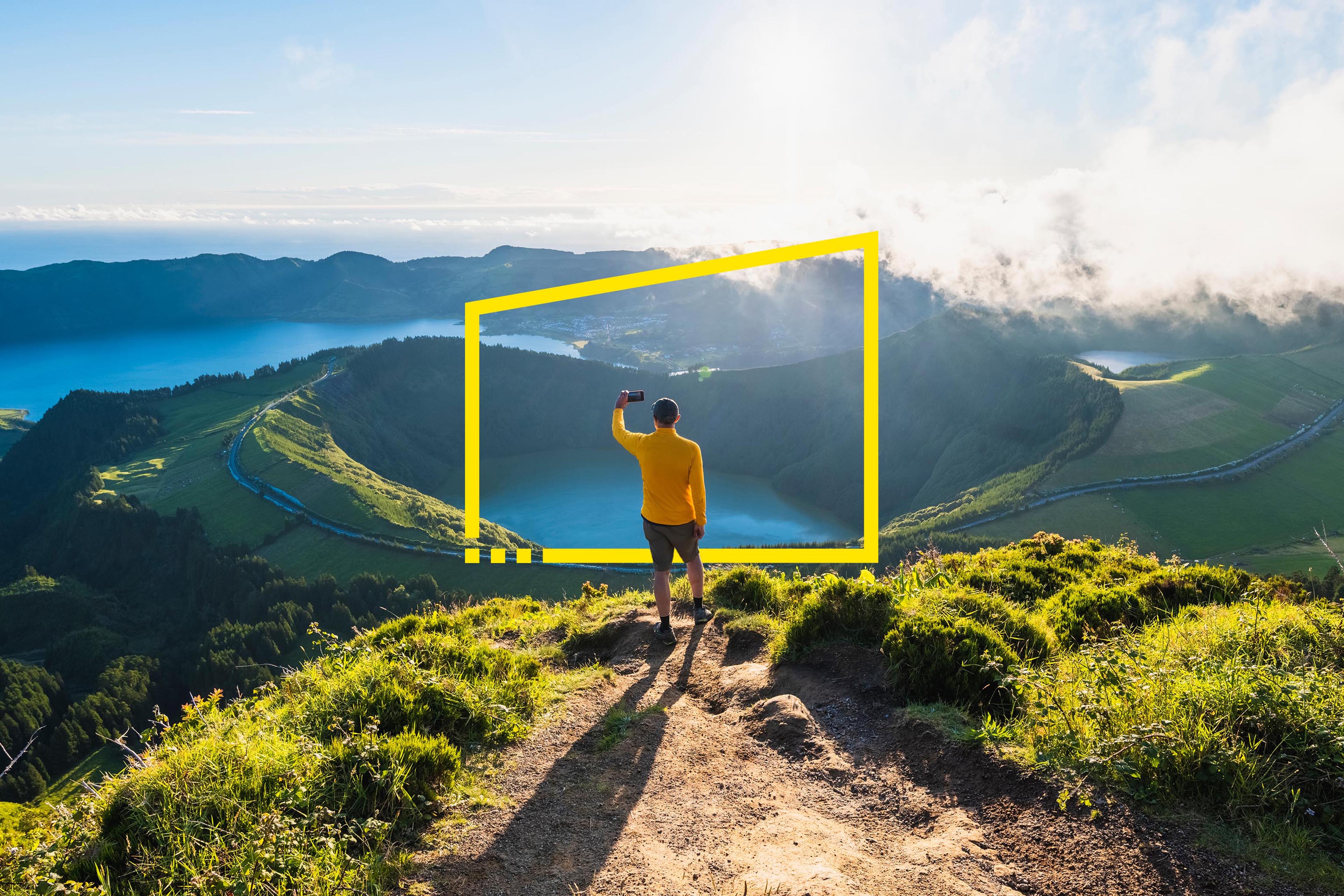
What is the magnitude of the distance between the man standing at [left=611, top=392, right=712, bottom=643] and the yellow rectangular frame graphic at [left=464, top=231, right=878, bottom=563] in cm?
48

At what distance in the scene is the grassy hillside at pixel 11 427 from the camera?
15225 cm

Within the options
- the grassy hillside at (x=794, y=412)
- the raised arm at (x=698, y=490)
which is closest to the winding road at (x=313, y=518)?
the grassy hillside at (x=794, y=412)

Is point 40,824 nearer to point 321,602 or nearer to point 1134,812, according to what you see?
point 1134,812

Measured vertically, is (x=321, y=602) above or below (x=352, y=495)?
below

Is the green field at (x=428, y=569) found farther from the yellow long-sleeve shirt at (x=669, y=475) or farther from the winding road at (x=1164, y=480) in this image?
the winding road at (x=1164, y=480)

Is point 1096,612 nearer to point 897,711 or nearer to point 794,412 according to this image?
point 897,711

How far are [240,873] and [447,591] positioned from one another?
5831cm

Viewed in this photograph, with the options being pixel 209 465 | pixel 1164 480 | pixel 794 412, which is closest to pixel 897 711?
pixel 1164 480

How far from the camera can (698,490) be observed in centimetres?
743

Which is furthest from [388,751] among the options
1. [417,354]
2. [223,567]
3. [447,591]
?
[417,354]

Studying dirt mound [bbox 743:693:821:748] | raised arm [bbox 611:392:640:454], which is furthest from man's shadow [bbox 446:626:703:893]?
raised arm [bbox 611:392:640:454]

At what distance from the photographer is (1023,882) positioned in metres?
3.91

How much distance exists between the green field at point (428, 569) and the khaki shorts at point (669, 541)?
41551 millimetres

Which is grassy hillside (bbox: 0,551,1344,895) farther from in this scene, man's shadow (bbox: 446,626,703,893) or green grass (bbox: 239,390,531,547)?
green grass (bbox: 239,390,531,547)
